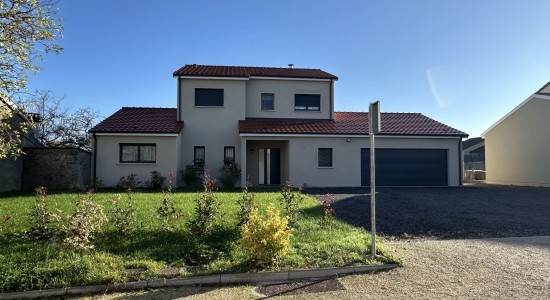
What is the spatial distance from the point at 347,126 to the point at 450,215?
432 inches

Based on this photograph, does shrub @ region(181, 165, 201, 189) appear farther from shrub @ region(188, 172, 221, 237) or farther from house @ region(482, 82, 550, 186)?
house @ region(482, 82, 550, 186)

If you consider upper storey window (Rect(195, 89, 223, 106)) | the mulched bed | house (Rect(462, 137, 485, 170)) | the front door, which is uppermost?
upper storey window (Rect(195, 89, 223, 106))

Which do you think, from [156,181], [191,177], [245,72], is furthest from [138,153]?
[245,72]

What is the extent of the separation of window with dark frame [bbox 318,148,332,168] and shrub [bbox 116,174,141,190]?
979 centimetres

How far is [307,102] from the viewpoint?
74.6 ft

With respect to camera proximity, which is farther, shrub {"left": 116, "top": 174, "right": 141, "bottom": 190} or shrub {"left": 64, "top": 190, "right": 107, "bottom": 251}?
shrub {"left": 116, "top": 174, "right": 141, "bottom": 190}

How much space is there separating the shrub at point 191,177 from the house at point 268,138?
0.56m

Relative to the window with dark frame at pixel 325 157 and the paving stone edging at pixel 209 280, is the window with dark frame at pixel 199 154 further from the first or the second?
the paving stone edging at pixel 209 280

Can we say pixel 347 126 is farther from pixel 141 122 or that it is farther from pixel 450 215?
pixel 141 122

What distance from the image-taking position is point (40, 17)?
22.0ft

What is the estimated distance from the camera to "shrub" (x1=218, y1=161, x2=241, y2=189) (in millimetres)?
19047

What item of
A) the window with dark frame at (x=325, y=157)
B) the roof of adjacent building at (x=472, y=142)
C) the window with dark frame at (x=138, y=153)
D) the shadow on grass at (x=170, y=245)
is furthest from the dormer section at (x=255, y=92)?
the roof of adjacent building at (x=472, y=142)

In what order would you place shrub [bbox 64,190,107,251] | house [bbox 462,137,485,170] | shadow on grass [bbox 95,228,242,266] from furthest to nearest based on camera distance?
house [bbox 462,137,485,170], shadow on grass [bbox 95,228,242,266], shrub [bbox 64,190,107,251]

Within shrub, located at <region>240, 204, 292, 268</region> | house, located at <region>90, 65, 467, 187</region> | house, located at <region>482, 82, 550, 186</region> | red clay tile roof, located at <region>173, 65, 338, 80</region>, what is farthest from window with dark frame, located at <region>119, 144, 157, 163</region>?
house, located at <region>482, 82, 550, 186</region>
